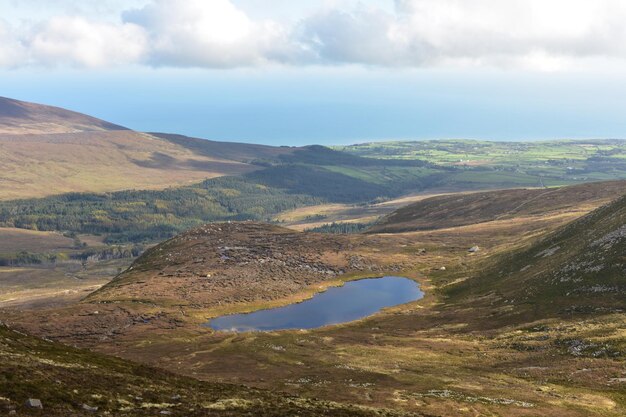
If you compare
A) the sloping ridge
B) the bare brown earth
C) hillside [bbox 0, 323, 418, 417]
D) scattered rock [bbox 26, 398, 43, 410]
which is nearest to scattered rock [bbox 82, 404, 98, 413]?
hillside [bbox 0, 323, 418, 417]

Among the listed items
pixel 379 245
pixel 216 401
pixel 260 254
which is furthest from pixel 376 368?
pixel 379 245

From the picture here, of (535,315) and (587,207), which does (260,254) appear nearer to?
(535,315)

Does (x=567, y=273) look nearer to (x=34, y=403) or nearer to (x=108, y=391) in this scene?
(x=108, y=391)

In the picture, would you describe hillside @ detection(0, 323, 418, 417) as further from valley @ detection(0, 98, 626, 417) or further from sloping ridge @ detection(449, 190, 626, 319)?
sloping ridge @ detection(449, 190, 626, 319)

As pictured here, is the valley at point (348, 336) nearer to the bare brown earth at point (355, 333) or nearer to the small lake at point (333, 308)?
the bare brown earth at point (355, 333)

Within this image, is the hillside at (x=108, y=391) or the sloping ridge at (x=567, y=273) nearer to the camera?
the hillside at (x=108, y=391)

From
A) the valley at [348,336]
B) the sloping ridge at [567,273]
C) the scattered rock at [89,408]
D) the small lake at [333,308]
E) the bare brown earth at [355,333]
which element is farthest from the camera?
the small lake at [333,308]

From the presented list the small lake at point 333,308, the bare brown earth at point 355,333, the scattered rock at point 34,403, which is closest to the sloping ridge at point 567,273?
the bare brown earth at point 355,333
